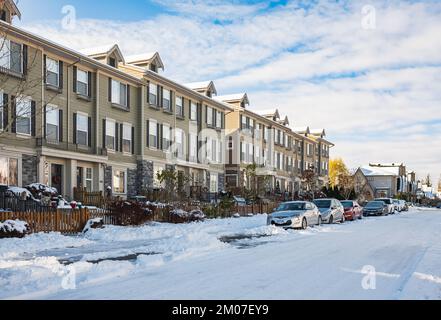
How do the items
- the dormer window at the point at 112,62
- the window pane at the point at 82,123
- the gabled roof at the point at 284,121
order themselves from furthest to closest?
the gabled roof at the point at 284,121, the dormer window at the point at 112,62, the window pane at the point at 82,123

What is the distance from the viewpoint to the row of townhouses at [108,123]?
82.7ft

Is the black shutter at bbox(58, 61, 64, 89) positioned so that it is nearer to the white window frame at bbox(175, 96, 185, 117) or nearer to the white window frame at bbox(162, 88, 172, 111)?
the white window frame at bbox(162, 88, 172, 111)

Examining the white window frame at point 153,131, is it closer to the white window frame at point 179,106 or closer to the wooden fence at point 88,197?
the white window frame at point 179,106

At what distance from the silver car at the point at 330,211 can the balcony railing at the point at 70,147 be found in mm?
13463

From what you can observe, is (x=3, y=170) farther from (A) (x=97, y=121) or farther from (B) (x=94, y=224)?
(B) (x=94, y=224)

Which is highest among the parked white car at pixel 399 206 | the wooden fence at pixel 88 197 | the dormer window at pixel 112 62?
the dormer window at pixel 112 62

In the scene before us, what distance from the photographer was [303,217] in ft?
76.1

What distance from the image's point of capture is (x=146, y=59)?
119ft

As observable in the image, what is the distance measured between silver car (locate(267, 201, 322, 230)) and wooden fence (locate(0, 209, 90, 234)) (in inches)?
328

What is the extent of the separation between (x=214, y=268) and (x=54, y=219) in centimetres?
897

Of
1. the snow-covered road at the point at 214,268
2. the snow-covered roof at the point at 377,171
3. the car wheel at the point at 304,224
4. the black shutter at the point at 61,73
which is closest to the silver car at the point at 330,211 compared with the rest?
the car wheel at the point at 304,224

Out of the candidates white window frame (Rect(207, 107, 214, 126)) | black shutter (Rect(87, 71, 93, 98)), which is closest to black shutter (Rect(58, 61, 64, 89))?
black shutter (Rect(87, 71, 93, 98))

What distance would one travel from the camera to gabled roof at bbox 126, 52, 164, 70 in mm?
36316
